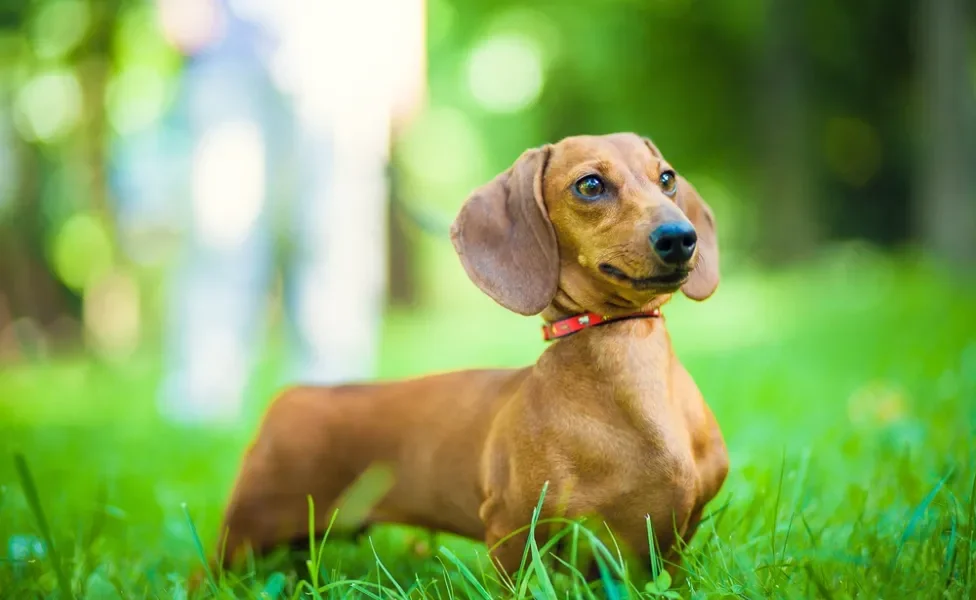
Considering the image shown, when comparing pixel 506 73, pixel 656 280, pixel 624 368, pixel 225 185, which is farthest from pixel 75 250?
pixel 656 280

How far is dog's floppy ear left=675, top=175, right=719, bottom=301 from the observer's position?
77.8 inches

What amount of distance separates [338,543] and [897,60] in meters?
14.5

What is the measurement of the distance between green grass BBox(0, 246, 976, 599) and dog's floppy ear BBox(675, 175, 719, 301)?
1.59ft

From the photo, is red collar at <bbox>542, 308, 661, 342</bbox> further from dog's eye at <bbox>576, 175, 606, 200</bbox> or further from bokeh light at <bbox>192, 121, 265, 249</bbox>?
bokeh light at <bbox>192, 121, 265, 249</bbox>

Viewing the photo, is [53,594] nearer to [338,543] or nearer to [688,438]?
[338,543]

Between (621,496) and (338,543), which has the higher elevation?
(621,496)

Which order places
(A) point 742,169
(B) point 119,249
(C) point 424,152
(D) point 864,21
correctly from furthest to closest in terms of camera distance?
(C) point 424,152
(A) point 742,169
(B) point 119,249
(D) point 864,21

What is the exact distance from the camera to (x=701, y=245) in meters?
2.06

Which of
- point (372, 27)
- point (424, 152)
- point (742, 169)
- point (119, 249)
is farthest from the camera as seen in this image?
point (424, 152)

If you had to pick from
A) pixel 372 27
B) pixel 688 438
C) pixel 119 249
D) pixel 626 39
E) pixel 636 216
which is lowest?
pixel 119 249

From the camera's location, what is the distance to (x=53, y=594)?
2090 millimetres

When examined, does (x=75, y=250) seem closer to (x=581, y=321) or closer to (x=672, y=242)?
(x=581, y=321)

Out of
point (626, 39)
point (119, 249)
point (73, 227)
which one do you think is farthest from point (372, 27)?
point (73, 227)

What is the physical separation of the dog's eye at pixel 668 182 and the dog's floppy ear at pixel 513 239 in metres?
0.27
